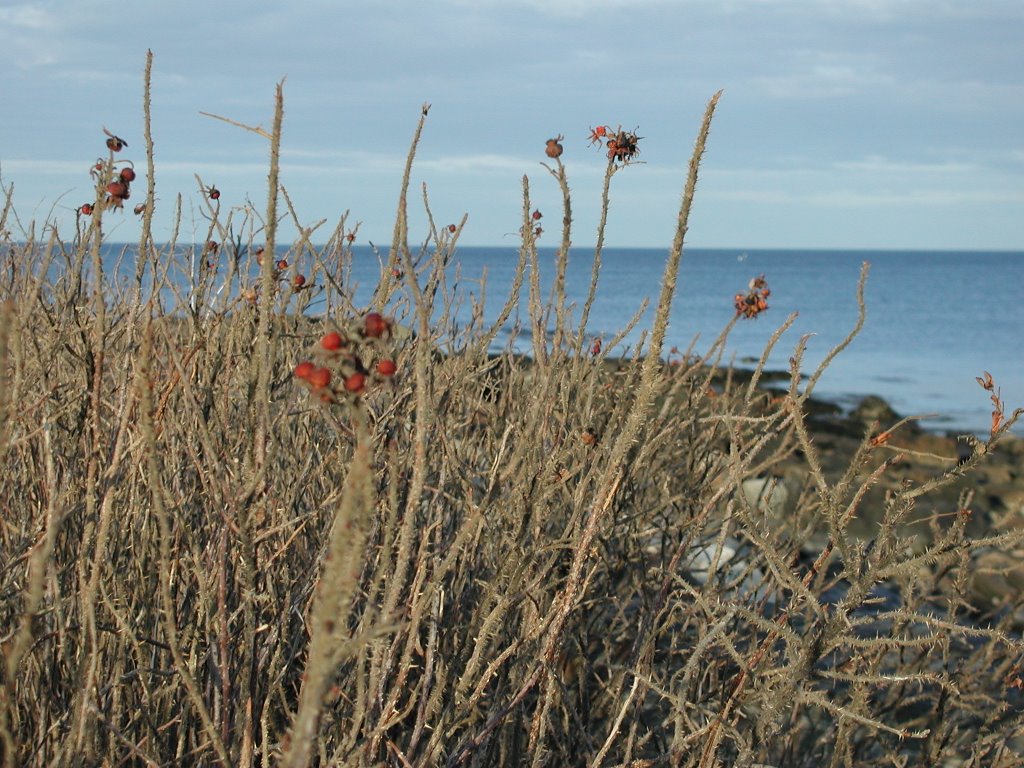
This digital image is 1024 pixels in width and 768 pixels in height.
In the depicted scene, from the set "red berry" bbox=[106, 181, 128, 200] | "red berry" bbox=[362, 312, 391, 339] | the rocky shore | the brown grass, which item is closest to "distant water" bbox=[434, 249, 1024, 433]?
the brown grass

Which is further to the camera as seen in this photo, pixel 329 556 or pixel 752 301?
pixel 752 301

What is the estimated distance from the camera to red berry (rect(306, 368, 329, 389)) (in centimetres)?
119

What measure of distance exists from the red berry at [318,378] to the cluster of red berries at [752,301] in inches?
77.0

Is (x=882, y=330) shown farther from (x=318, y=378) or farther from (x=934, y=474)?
(x=318, y=378)

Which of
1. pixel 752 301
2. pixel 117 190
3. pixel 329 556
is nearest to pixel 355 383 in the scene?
pixel 329 556

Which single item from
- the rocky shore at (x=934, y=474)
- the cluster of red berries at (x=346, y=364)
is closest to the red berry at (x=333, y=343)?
the cluster of red berries at (x=346, y=364)

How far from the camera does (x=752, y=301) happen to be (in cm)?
310

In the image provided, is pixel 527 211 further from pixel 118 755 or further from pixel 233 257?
pixel 118 755

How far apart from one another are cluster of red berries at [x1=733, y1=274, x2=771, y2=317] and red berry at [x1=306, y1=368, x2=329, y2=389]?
77.0 inches

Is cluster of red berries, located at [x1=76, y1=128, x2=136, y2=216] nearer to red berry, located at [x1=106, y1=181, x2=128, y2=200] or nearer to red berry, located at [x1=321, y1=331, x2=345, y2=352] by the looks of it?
red berry, located at [x1=106, y1=181, x2=128, y2=200]

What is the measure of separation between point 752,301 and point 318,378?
213 centimetres

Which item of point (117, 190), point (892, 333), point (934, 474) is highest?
point (117, 190)

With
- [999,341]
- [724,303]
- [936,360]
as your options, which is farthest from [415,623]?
[724,303]

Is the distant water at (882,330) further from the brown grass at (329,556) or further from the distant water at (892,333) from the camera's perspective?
the brown grass at (329,556)
